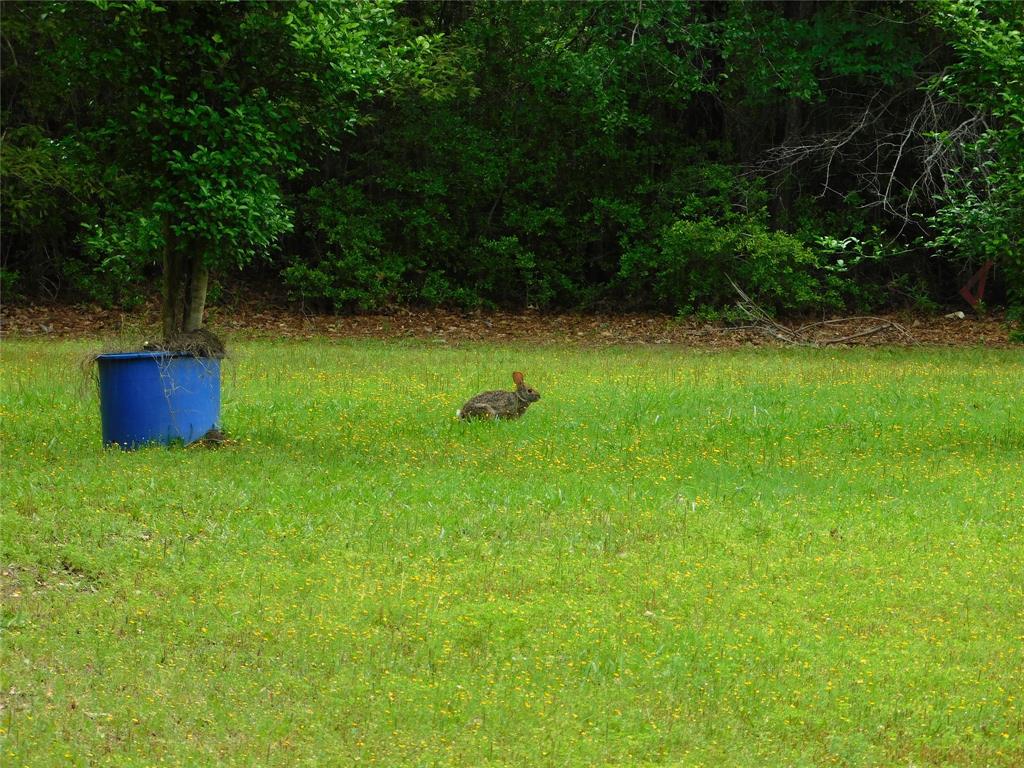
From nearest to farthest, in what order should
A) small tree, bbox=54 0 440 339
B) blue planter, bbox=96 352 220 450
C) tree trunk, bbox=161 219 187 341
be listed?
blue planter, bbox=96 352 220 450 → small tree, bbox=54 0 440 339 → tree trunk, bbox=161 219 187 341

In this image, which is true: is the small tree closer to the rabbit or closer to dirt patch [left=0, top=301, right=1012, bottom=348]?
the rabbit

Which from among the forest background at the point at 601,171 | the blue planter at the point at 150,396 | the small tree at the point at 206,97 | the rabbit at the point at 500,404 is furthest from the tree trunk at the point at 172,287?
the forest background at the point at 601,171

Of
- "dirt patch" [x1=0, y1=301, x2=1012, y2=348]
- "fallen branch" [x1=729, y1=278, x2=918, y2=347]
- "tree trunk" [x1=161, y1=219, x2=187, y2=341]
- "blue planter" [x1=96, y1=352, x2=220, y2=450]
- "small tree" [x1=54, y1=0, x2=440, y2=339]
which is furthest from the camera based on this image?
"dirt patch" [x1=0, y1=301, x2=1012, y2=348]

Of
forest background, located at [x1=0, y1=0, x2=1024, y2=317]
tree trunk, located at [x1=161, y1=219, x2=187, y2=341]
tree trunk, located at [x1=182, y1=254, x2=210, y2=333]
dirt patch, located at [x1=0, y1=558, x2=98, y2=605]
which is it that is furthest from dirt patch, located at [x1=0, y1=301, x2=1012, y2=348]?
dirt patch, located at [x1=0, y1=558, x2=98, y2=605]

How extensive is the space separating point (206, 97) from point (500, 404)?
4252mm

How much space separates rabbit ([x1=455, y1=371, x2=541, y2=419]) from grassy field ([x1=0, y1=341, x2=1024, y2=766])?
8.2 inches

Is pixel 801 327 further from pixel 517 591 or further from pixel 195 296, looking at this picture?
pixel 517 591

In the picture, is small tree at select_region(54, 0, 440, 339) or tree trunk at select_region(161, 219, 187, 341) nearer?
small tree at select_region(54, 0, 440, 339)

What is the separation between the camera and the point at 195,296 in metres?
14.0

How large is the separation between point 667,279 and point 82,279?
40.2 ft

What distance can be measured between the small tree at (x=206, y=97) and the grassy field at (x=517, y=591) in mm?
2077

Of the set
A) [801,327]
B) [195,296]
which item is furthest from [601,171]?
[195,296]

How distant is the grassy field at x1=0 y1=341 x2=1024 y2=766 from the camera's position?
21.4 ft

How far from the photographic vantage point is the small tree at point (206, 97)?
1320 cm
